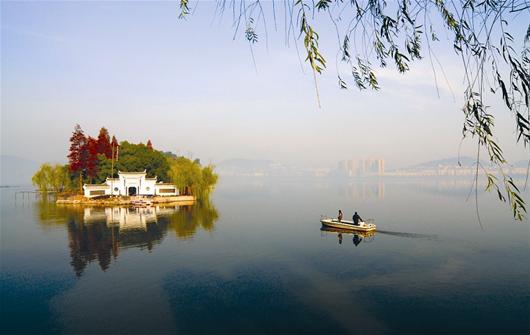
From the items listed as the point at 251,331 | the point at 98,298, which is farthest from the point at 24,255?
the point at 251,331

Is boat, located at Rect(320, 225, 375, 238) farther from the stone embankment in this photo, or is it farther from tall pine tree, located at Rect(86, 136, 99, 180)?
tall pine tree, located at Rect(86, 136, 99, 180)

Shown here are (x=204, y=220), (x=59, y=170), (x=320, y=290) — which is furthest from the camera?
(x=59, y=170)

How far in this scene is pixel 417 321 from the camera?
14.4 m

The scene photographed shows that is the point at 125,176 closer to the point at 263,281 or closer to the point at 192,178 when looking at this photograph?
the point at 192,178

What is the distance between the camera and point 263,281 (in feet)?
65.6

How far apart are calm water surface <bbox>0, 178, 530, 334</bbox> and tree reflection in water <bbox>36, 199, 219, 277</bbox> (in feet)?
0.99

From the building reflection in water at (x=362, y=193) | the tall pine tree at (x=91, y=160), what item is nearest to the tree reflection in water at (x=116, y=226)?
the tall pine tree at (x=91, y=160)

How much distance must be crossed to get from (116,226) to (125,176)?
26662mm

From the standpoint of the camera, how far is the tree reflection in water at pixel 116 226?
27.1 metres

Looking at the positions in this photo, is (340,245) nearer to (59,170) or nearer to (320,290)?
(320,290)

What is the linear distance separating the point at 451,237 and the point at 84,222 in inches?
1657

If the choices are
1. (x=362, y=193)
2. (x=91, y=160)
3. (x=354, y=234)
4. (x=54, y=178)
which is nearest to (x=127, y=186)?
(x=91, y=160)

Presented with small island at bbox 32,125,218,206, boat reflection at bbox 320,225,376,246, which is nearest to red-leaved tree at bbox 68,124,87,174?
small island at bbox 32,125,218,206

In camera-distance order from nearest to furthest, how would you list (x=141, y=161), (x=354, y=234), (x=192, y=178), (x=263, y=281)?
(x=263, y=281) → (x=354, y=234) → (x=141, y=161) → (x=192, y=178)
